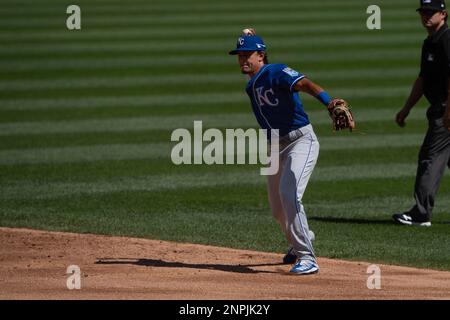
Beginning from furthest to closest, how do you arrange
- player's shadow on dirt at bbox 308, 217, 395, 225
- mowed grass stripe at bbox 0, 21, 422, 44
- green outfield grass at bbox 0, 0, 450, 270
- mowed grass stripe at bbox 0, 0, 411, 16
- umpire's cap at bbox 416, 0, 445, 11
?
mowed grass stripe at bbox 0, 0, 411, 16 → mowed grass stripe at bbox 0, 21, 422, 44 → player's shadow on dirt at bbox 308, 217, 395, 225 → green outfield grass at bbox 0, 0, 450, 270 → umpire's cap at bbox 416, 0, 445, 11

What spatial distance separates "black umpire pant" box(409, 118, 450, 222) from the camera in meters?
9.49

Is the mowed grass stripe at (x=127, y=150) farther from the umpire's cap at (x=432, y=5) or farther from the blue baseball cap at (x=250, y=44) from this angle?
the blue baseball cap at (x=250, y=44)

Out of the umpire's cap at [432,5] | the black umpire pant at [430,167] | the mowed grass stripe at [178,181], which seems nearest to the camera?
the umpire's cap at [432,5]

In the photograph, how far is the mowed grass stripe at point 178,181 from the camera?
11.1 m

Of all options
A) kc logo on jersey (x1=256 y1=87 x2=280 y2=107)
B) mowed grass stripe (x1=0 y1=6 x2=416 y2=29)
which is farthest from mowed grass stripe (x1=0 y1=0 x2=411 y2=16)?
kc logo on jersey (x1=256 y1=87 x2=280 y2=107)

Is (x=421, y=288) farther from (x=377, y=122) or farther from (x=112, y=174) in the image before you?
(x=377, y=122)

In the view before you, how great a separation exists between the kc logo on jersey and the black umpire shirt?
2293 millimetres

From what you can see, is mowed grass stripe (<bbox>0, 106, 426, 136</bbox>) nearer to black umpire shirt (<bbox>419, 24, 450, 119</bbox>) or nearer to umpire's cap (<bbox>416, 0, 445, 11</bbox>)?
black umpire shirt (<bbox>419, 24, 450, 119</bbox>)

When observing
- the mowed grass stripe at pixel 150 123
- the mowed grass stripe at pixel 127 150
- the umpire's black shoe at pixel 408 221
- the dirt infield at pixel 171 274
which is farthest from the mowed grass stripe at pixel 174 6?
the dirt infield at pixel 171 274

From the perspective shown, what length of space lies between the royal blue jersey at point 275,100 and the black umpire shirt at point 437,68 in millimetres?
2101

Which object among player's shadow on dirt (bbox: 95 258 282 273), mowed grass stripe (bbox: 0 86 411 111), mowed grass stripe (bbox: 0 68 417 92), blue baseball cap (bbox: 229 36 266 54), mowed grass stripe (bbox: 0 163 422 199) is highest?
blue baseball cap (bbox: 229 36 266 54)

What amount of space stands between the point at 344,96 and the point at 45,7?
15593mm

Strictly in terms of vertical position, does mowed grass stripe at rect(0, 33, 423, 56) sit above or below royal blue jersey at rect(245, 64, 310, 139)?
above
